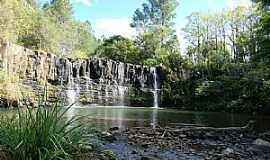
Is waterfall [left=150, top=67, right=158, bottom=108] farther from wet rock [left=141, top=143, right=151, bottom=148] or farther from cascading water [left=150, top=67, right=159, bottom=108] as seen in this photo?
wet rock [left=141, top=143, right=151, bottom=148]

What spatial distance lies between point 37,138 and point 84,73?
111 ft

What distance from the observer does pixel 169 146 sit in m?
10.4

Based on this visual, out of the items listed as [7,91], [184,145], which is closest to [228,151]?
[184,145]

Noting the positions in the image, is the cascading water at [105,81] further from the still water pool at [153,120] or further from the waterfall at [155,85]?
the still water pool at [153,120]

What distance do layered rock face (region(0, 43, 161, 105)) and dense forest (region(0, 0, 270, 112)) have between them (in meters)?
2.42

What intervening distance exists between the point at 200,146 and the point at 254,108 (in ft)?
69.5

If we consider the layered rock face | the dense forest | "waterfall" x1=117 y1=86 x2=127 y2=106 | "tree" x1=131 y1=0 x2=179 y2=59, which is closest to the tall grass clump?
the dense forest

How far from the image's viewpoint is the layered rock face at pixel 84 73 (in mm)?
32844

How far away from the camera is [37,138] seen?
4.86 m

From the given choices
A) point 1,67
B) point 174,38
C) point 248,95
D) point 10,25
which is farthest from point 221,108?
point 174,38

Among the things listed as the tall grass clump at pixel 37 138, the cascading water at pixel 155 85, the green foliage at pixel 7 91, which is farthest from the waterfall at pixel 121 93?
the tall grass clump at pixel 37 138

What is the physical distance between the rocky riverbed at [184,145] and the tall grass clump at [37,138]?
131 inches

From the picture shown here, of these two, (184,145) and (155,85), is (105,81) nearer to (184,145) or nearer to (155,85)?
(155,85)

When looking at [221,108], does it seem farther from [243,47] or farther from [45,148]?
[45,148]
